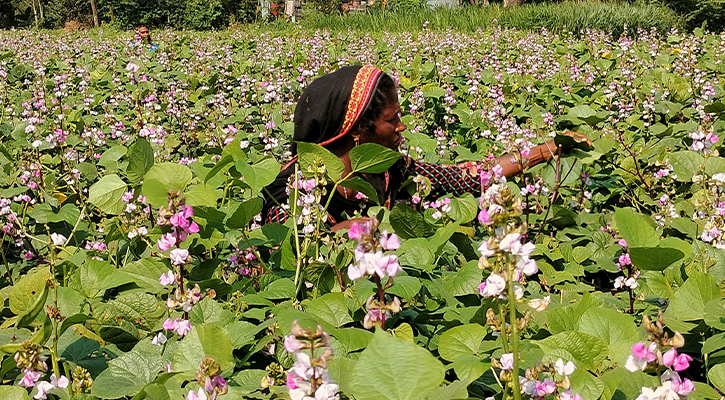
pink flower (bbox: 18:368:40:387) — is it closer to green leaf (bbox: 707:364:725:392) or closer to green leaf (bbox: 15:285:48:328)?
green leaf (bbox: 15:285:48:328)

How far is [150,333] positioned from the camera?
4.61 feet

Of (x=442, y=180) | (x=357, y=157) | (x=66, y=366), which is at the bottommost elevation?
(x=442, y=180)

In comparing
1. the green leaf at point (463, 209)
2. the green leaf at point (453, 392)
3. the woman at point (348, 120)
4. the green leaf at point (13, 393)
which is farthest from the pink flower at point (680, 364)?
the woman at point (348, 120)

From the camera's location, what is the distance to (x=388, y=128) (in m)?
2.85

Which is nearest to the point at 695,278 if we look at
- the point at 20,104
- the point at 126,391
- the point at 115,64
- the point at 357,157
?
the point at 357,157

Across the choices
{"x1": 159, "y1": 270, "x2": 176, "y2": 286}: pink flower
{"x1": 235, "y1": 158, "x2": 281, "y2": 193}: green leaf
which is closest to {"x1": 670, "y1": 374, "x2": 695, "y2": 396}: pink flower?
{"x1": 159, "y1": 270, "x2": 176, "y2": 286}: pink flower

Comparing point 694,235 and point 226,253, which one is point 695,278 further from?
point 226,253

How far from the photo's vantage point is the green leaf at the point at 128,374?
1.00 metres

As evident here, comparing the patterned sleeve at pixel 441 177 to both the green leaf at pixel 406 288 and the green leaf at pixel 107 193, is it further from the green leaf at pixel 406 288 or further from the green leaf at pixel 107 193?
the green leaf at pixel 406 288

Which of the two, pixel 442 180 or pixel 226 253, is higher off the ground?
pixel 226 253

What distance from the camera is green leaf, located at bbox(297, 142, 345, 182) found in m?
1.46

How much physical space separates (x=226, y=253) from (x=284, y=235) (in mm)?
300

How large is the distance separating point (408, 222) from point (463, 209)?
0.24 meters

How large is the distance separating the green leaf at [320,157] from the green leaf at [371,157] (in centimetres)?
5
